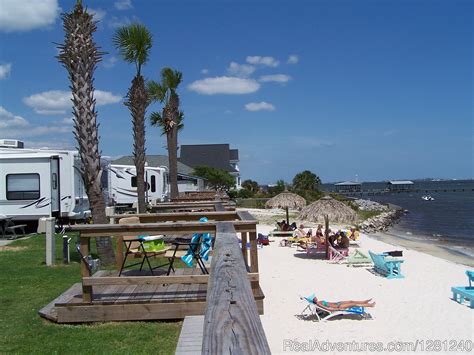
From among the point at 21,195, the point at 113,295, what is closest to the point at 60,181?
the point at 21,195

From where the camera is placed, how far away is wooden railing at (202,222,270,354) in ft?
4.98

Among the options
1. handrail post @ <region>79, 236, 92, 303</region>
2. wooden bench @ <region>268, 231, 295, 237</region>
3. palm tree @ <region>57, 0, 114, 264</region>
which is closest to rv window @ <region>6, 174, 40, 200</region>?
palm tree @ <region>57, 0, 114, 264</region>

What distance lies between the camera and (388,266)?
493 inches

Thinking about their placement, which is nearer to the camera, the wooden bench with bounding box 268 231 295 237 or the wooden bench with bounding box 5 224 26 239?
the wooden bench with bounding box 5 224 26 239

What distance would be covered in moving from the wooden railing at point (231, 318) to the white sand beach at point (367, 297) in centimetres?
446

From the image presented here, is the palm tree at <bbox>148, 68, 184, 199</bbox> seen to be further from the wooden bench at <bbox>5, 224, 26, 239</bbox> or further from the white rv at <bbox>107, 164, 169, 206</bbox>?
the wooden bench at <bbox>5, 224, 26, 239</bbox>

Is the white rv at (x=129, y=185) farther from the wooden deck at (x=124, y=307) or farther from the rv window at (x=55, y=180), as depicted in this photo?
the wooden deck at (x=124, y=307)

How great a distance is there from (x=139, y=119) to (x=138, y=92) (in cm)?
94

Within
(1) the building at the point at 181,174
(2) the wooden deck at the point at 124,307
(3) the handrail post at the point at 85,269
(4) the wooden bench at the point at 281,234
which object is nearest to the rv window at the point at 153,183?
(4) the wooden bench at the point at 281,234

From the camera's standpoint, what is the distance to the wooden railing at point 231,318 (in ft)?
4.98

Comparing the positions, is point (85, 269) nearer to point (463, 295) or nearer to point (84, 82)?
point (84, 82)

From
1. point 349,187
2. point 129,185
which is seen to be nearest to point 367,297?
point 129,185

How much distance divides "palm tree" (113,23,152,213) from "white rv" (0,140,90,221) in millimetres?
2210

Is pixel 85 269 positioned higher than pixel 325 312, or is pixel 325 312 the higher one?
pixel 85 269
